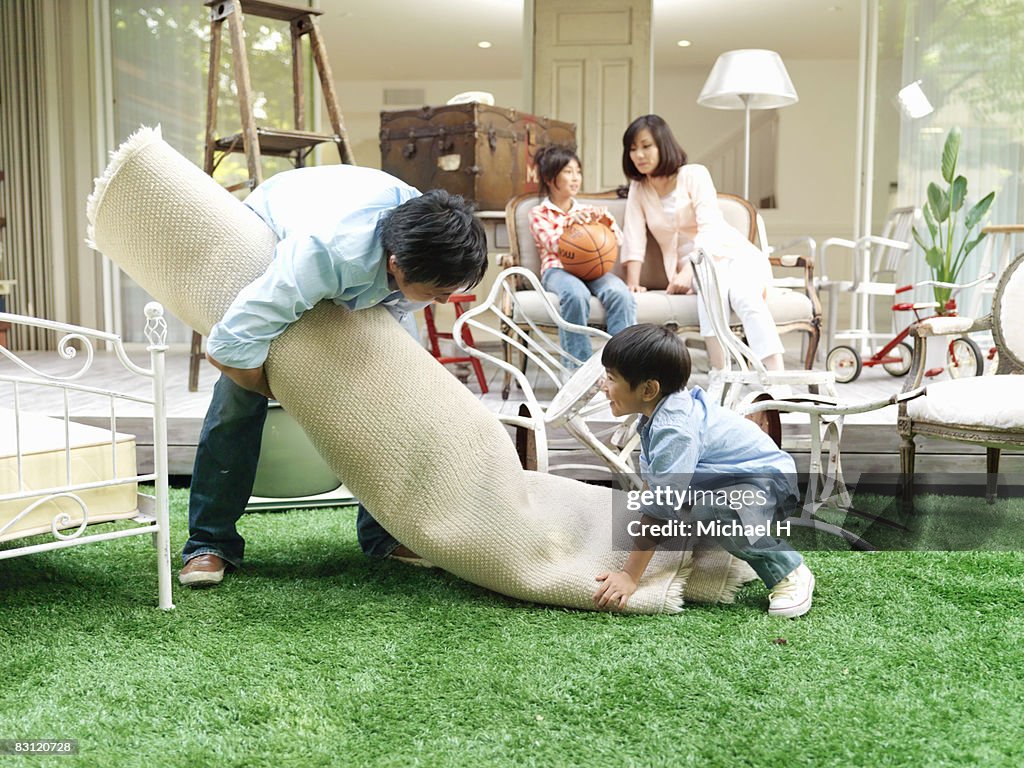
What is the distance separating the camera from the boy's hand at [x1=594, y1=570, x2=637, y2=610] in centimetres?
157

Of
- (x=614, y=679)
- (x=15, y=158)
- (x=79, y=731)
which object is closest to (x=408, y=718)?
(x=614, y=679)

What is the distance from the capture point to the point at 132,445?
1.66m

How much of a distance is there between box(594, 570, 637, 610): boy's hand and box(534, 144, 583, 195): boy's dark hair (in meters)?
2.39

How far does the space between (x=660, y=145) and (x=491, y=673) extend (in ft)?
8.80

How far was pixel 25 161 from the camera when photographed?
247 inches

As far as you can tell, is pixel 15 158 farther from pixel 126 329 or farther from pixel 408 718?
pixel 408 718

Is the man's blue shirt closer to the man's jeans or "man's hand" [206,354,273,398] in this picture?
"man's hand" [206,354,273,398]

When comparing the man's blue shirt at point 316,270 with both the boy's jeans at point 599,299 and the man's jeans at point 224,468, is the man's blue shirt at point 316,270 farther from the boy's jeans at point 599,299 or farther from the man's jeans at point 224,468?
the boy's jeans at point 599,299

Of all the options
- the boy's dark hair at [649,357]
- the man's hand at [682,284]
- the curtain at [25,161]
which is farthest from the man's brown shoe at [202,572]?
the curtain at [25,161]

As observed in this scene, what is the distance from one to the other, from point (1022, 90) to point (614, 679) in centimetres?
548

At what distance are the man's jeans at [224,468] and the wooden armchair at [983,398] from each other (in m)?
1.46

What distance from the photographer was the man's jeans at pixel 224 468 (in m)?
1.73

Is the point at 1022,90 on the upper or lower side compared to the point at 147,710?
upper
